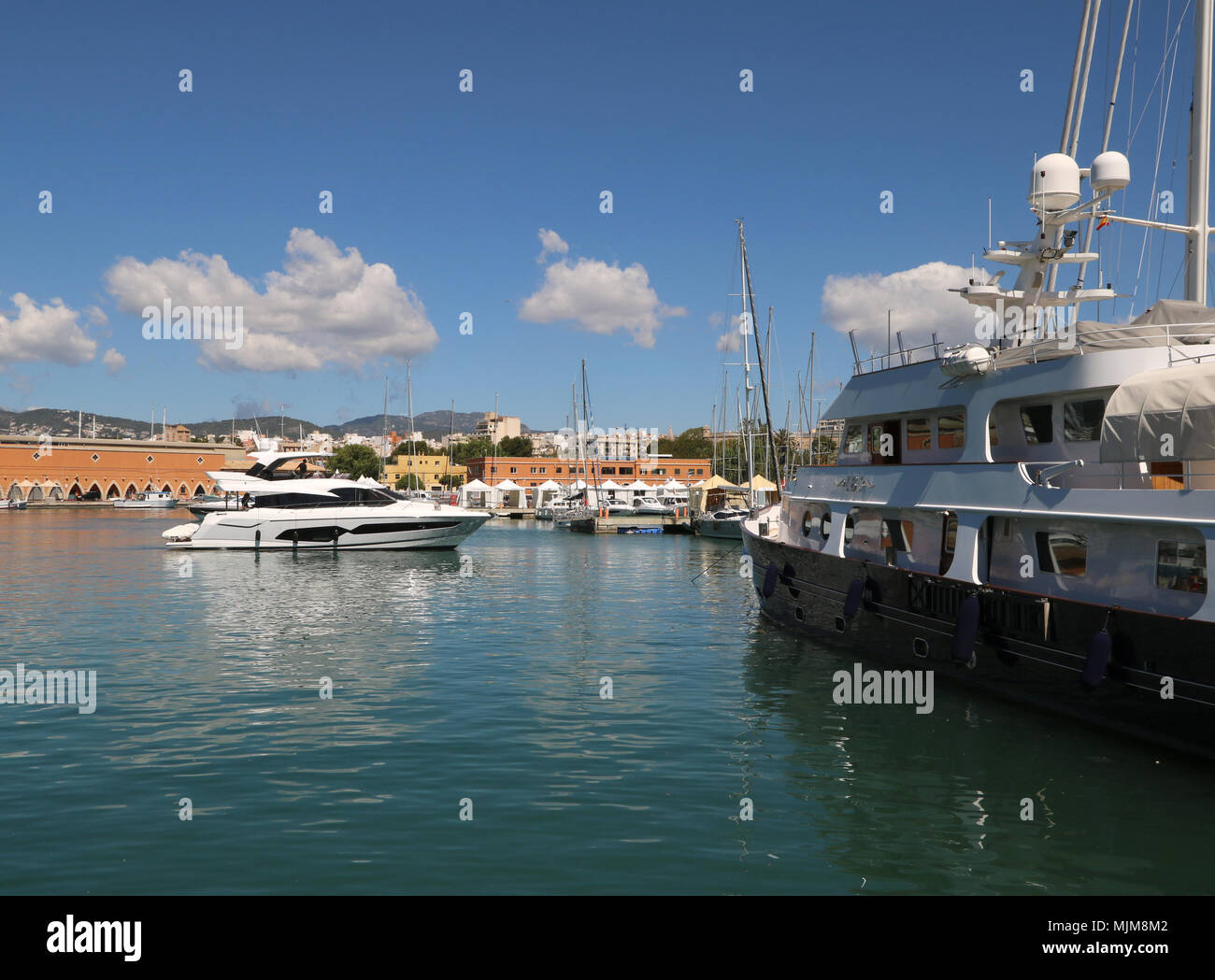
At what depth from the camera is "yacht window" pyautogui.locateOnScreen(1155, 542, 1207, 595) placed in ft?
39.0

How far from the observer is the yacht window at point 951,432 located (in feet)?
58.2

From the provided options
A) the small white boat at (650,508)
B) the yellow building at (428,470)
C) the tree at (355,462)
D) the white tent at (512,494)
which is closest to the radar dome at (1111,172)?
the small white boat at (650,508)

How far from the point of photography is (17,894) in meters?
8.05

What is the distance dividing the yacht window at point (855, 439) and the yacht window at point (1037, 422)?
513 cm

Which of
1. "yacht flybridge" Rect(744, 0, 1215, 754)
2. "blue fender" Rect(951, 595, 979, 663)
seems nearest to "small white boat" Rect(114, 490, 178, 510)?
"yacht flybridge" Rect(744, 0, 1215, 754)

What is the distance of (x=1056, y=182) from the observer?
1811 cm

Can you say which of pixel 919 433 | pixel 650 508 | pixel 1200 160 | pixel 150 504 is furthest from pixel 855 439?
pixel 150 504

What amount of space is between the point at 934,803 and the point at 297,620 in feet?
63.6

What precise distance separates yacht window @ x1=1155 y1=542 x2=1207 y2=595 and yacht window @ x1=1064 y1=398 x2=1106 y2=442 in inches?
106

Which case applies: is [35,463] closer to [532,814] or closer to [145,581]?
[145,581]

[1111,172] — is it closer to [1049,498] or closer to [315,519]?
[1049,498]

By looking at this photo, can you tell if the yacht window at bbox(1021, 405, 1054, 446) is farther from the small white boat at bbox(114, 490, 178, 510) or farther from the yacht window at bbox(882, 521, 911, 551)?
the small white boat at bbox(114, 490, 178, 510)

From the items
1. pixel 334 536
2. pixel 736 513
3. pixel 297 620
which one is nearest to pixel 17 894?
pixel 297 620

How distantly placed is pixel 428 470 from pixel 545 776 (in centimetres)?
17957
